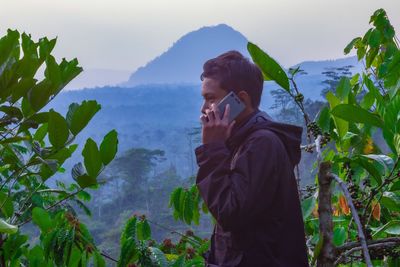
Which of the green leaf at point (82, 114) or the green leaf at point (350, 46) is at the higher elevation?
the green leaf at point (82, 114)

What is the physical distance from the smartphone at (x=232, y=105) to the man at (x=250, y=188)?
0.01 m

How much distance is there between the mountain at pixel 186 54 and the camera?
107 metres

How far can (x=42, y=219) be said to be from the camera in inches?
54.2

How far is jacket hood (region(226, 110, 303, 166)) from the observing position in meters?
1.02

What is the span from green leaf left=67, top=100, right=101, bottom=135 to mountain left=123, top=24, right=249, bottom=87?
10450 cm

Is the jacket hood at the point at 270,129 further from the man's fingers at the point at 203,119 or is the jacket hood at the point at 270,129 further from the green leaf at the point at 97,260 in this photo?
the green leaf at the point at 97,260

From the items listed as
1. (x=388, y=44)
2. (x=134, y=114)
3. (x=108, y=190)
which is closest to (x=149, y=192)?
(x=108, y=190)

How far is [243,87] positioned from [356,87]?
3.08 feet

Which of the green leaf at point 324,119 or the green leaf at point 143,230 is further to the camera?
the green leaf at point 143,230

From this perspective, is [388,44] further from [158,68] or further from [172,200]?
[158,68]

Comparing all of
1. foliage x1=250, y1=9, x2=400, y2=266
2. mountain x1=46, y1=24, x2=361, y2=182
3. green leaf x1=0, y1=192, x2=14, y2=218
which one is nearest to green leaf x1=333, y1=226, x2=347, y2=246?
foliage x1=250, y1=9, x2=400, y2=266

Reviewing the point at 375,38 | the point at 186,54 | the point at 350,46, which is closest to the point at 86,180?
the point at 375,38

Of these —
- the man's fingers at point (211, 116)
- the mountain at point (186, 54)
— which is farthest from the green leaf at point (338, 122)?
the mountain at point (186, 54)

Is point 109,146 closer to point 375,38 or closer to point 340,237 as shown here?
point 340,237
